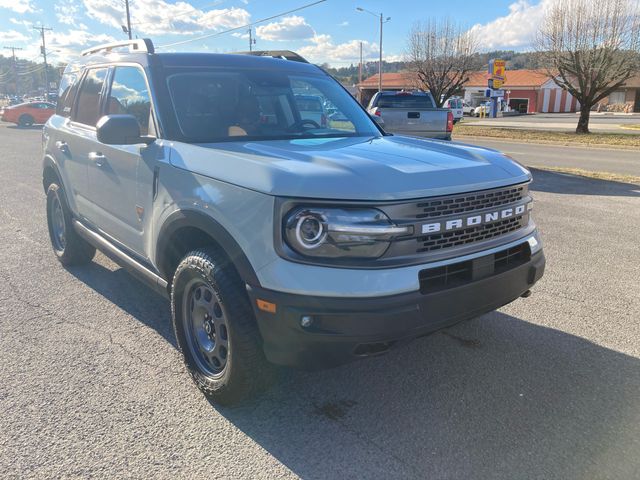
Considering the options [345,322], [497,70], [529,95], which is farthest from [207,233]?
[529,95]

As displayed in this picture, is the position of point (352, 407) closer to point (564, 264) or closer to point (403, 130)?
point (564, 264)

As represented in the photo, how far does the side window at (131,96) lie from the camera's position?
3631mm

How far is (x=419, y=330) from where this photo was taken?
256 cm

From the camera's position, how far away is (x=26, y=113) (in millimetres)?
32062

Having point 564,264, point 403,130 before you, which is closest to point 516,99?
point 403,130

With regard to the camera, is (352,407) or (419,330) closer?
(419,330)

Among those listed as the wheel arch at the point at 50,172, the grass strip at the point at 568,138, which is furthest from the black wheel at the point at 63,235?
the grass strip at the point at 568,138

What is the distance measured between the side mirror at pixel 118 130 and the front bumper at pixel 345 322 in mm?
1369

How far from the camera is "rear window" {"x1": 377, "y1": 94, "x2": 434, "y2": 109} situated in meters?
14.3

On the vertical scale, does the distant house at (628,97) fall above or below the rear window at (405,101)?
above

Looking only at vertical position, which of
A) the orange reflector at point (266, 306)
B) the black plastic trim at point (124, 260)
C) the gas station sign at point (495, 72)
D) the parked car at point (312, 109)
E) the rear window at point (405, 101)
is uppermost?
the gas station sign at point (495, 72)

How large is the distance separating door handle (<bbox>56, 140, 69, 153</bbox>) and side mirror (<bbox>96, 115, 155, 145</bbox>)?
1.90 meters

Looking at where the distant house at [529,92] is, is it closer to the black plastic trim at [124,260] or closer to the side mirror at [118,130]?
the black plastic trim at [124,260]

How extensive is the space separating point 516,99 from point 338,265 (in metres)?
78.9
